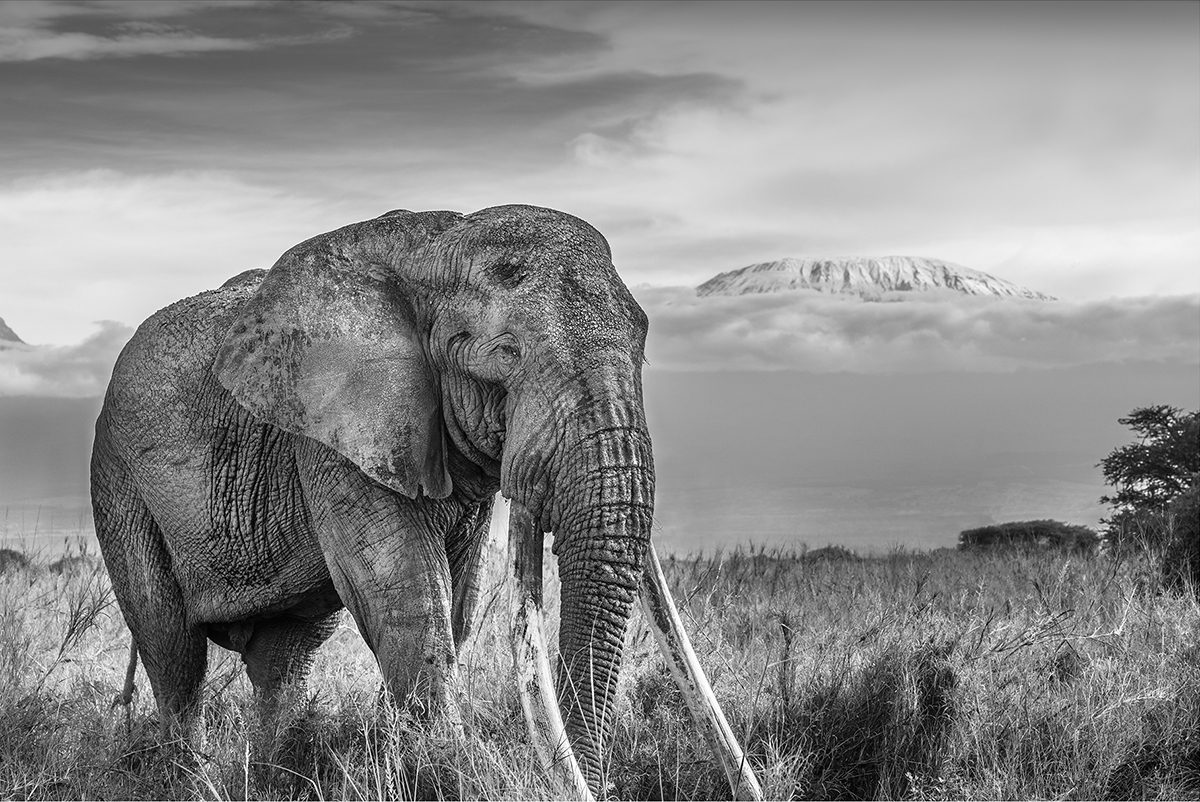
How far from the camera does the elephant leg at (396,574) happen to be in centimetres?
600

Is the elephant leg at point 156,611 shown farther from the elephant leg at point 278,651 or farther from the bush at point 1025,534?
the bush at point 1025,534

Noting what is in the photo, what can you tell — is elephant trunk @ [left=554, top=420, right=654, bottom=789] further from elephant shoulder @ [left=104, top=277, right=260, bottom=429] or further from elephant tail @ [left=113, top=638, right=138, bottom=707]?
elephant tail @ [left=113, top=638, right=138, bottom=707]

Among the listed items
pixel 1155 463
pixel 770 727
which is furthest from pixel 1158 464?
pixel 770 727

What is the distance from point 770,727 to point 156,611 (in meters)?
3.26

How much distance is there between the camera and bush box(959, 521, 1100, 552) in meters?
18.1

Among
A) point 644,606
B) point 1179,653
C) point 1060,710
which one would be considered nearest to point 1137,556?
point 1179,653

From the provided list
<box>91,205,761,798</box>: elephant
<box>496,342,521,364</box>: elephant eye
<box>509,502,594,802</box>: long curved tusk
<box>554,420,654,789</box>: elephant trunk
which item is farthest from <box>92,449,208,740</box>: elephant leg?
<box>496,342,521,364</box>: elephant eye

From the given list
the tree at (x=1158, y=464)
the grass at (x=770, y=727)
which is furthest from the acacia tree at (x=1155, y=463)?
the grass at (x=770, y=727)

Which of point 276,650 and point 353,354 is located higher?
point 353,354

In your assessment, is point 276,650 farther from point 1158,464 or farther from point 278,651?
point 1158,464

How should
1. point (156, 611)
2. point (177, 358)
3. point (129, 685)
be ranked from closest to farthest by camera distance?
point (177, 358) < point (156, 611) < point (129, 685)

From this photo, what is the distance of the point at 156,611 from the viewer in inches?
300

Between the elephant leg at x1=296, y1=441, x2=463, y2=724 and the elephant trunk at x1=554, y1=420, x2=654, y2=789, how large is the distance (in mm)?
577

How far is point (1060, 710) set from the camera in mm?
6832
